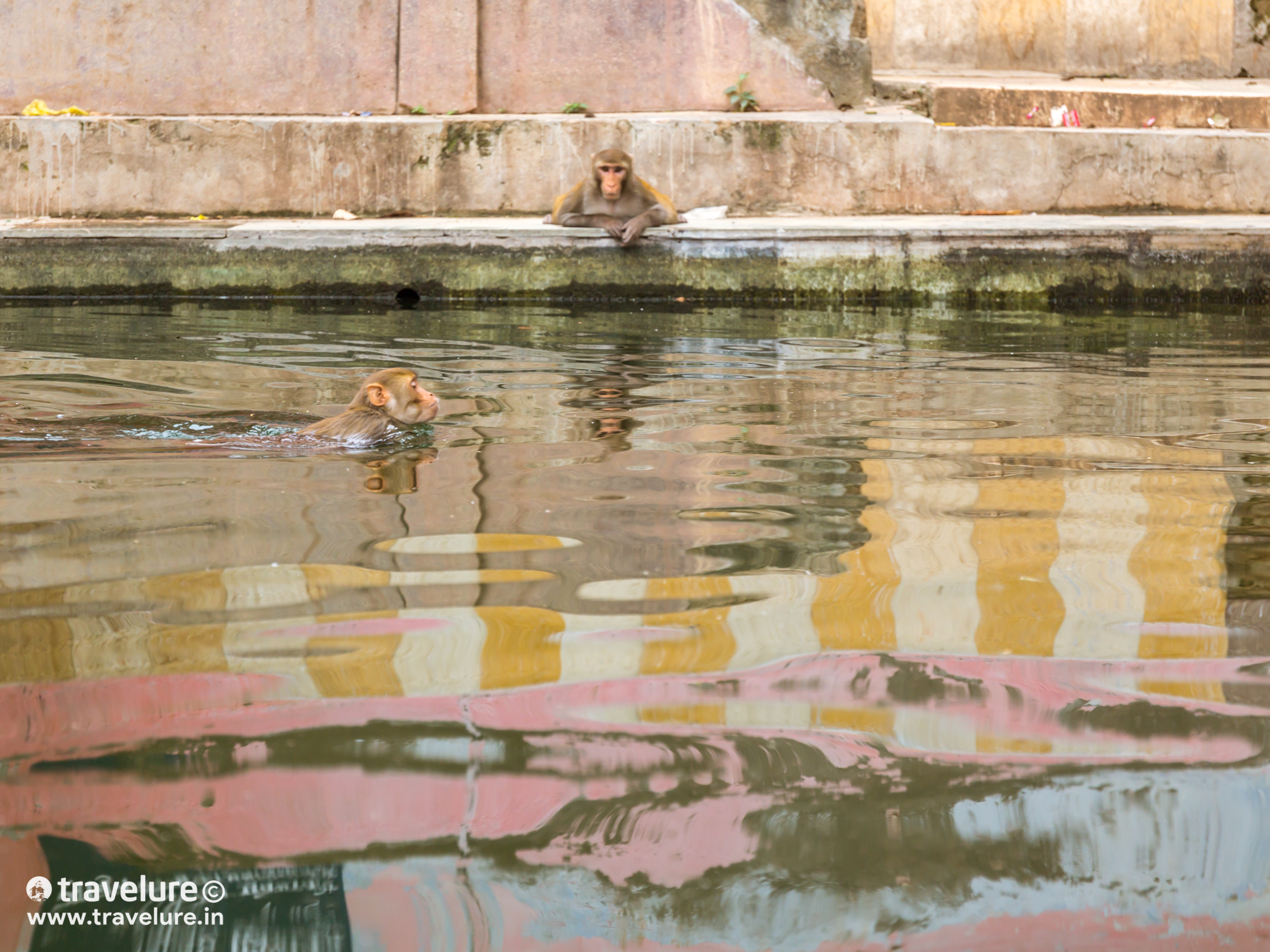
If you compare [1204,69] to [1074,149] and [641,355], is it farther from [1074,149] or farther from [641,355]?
[641,355]

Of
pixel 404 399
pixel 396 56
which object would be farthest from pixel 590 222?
pixel 404 399

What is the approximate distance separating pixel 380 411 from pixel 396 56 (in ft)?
21.5

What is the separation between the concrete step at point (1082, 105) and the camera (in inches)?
424

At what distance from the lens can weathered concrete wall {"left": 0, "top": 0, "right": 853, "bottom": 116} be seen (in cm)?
992

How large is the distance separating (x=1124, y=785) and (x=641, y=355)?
179 inches

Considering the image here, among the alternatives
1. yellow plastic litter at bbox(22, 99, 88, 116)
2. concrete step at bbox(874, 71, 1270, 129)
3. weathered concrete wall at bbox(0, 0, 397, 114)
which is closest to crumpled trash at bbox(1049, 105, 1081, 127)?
concrete step at bbox(874, 71, 1270, 129)

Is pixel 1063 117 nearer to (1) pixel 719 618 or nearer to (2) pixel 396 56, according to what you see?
(2) pixel 396 56

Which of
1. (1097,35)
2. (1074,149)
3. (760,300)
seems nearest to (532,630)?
(760,300)

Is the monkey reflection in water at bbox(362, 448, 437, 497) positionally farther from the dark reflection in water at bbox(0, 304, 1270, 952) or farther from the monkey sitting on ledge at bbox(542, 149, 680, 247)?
the monkey sitting on ledge at bbox(542, 149, 680, 247)

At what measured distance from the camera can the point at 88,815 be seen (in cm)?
161

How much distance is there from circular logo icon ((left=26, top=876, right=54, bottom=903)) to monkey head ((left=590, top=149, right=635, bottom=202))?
7.40 meters

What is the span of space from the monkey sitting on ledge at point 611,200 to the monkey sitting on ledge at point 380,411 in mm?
4051

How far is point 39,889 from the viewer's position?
1.48m

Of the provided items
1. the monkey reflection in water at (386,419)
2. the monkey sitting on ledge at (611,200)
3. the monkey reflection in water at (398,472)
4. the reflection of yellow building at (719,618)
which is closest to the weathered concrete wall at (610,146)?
the monkey sitting on ledge at (611,200)
